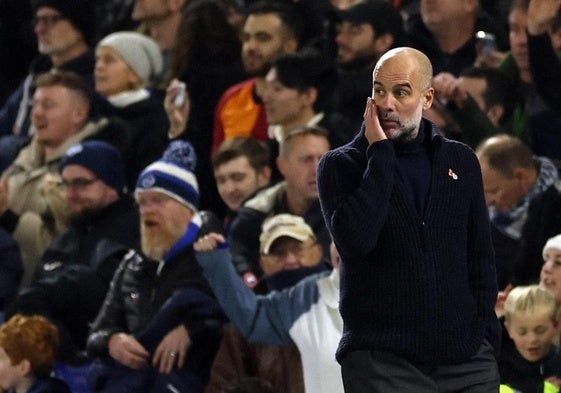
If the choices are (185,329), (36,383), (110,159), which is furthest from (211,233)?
(110,159)

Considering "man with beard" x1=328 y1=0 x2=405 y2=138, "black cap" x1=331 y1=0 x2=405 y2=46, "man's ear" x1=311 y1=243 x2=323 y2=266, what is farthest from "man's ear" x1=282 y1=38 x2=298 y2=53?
"man's ear" x1=311 y1=243 x2=323 y2=266

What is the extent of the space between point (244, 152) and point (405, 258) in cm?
442

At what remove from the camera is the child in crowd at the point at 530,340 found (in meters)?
7.08

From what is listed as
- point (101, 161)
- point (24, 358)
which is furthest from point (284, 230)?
point (101, 161)

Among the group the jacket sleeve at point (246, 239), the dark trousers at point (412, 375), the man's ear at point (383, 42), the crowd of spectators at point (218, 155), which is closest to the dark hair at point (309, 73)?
the crowd of spectators at point (218, 155)

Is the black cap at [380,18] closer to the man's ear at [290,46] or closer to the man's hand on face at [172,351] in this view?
the man's ear at [290,46]

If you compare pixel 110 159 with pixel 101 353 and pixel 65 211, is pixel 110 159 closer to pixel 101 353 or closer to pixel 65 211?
pixel 65 211

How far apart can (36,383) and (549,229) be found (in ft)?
8.46

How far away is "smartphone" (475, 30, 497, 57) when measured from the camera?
9.64m

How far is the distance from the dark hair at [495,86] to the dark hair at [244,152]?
49.3 inches

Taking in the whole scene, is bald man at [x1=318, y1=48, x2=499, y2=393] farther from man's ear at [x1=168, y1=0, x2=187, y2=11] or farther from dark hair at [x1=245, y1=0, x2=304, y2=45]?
man's ear at [x1=168, y1=0, x2=187, y2=11]

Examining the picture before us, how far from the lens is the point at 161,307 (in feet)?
26.3

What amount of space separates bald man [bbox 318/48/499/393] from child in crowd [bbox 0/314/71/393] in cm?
320

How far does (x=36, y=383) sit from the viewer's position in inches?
313
